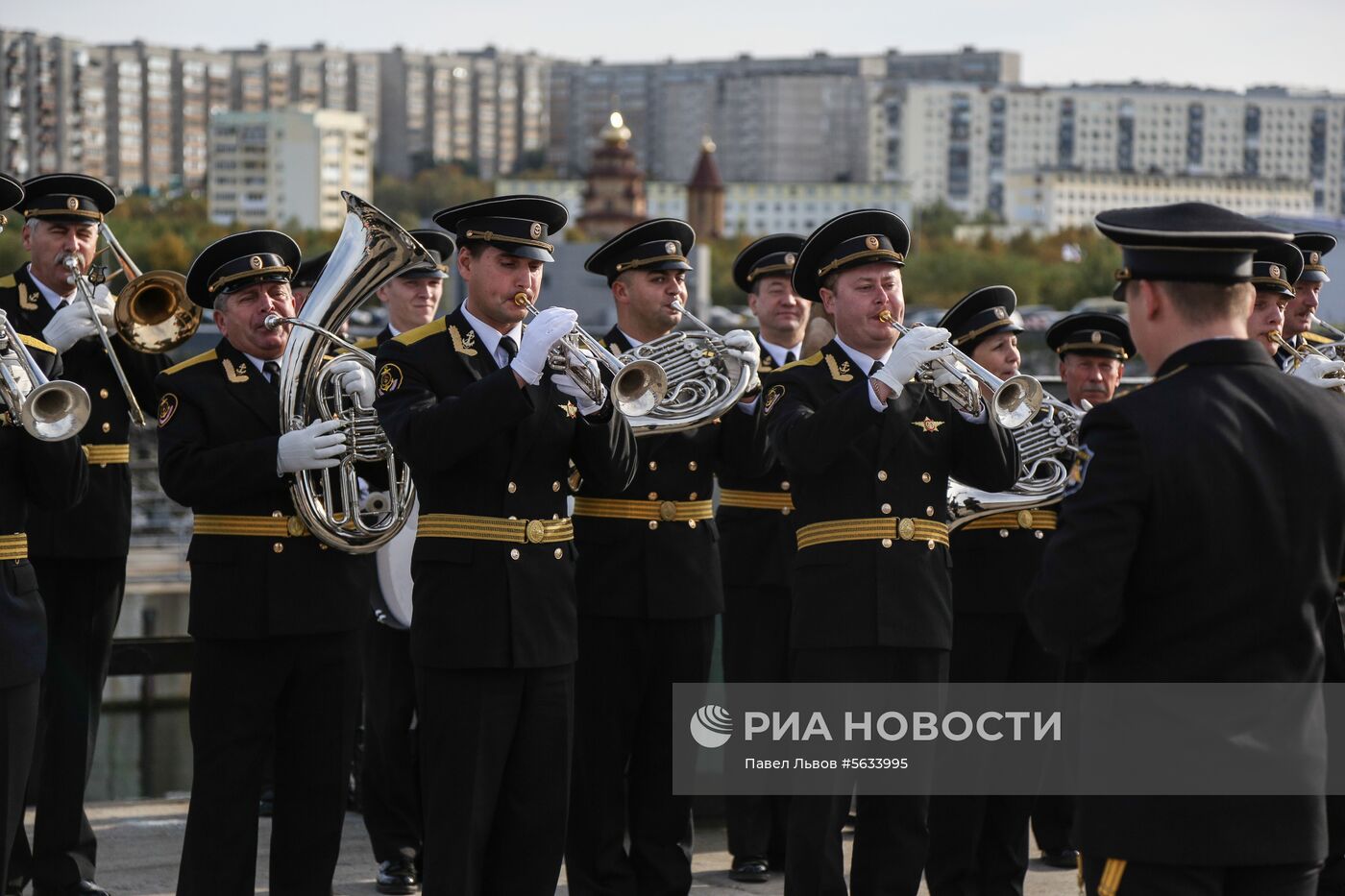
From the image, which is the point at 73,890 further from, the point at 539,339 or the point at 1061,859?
the point at 1061,859

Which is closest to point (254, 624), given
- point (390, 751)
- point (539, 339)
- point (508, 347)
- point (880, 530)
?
point (508, 347)

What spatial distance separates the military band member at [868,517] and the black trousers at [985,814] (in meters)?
0.71

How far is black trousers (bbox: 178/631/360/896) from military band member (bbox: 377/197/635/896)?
56cm

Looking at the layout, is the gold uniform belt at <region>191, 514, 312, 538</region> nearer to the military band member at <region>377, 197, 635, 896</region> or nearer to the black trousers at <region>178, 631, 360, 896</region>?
the black trousers at <region>178, 631, 360, 896</region>

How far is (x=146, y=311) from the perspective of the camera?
8289 mm

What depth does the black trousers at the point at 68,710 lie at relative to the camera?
25.8 feet

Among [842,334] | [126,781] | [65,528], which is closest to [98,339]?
[65,528]

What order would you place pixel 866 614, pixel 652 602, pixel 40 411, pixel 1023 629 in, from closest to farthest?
pixel 40 411
pixel 866 614
pixel 652 602
pixel 1023 629

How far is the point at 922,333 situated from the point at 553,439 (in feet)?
4.24

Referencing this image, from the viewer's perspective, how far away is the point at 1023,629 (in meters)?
8.23

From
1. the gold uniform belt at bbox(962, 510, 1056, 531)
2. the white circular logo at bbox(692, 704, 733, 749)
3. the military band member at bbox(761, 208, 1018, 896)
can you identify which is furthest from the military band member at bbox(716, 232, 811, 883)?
the military band member at bbox(761, 208, 1018, 896)

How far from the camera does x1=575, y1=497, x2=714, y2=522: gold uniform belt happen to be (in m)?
7.85

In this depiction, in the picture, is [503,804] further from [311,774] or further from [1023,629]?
[1023,629]

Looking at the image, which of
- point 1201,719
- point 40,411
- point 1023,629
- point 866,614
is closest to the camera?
point 1201,719
